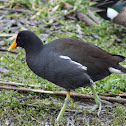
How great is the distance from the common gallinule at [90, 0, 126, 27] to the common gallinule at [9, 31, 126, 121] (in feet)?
11.0

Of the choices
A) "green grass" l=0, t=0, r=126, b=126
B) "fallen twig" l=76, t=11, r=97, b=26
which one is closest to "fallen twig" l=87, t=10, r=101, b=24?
"fallen twig" l=76, t=11, r=97, b=26

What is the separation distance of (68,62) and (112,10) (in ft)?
12.9

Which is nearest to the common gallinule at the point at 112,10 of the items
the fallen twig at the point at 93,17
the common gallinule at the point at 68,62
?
the fallen twig at the point at 93,17

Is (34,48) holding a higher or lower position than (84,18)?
higher

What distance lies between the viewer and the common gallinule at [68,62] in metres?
3.81

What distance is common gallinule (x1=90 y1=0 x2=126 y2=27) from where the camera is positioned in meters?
7.21

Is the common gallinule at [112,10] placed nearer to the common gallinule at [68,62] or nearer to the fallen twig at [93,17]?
the fallen twig at [93,17]

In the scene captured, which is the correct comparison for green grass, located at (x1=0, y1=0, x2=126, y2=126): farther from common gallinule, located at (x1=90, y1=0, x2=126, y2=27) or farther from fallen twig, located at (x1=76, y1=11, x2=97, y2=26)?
common gallinule, located at (x1=90, y1=0, x2=126, y2=27)

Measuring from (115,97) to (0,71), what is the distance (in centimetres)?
222

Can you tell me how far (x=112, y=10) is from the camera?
288 inches

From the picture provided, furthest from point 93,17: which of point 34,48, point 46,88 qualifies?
point 34,48

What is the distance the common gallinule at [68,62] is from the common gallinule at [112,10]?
11.0ft

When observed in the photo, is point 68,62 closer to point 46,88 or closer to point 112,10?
point 46,88

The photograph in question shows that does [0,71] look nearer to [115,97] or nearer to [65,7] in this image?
[115,97]
